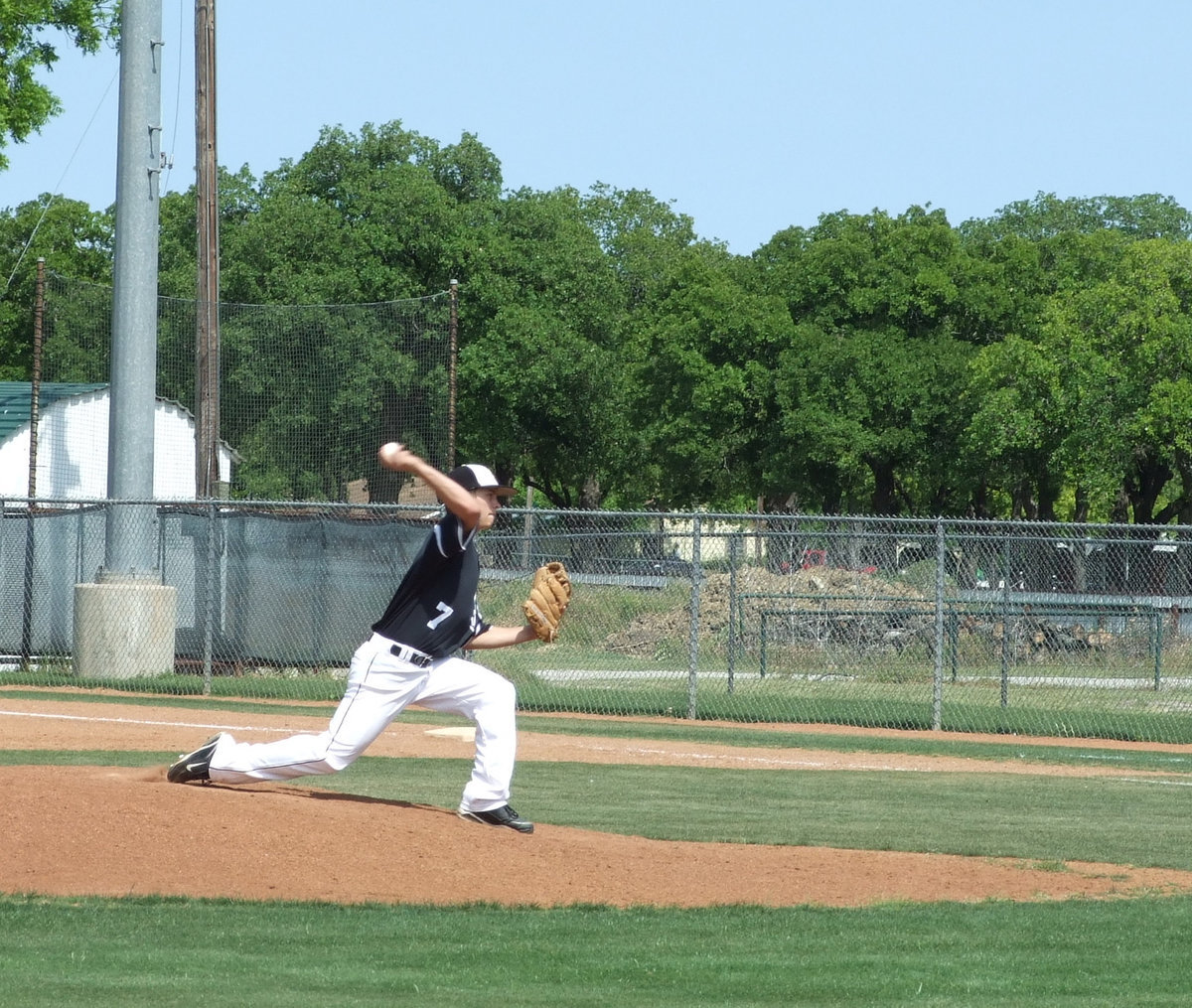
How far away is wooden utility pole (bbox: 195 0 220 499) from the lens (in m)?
23.4

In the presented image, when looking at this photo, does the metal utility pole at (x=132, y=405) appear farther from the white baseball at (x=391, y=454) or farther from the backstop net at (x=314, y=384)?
the white baseball at (x=391, y=454)

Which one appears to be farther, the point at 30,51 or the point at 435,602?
the point at 30,51

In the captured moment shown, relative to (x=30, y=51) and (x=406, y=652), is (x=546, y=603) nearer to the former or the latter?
(x=406, y=652)

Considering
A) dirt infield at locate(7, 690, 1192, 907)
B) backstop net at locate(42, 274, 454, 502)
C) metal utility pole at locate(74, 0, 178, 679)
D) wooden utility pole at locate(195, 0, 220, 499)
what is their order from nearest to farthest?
dirt infield at locate(7, 690, 1192, 907) < metal utility pole at locate(74, 0, 178, 679) < wooden utility pole at locate(195, 0, 220, 499) < backstop net at locate(42, 274, 454, 502)

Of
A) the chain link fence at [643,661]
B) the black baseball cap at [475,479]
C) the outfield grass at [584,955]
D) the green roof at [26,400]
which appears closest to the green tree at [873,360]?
the green roof at [26,400]

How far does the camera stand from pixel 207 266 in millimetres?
23688

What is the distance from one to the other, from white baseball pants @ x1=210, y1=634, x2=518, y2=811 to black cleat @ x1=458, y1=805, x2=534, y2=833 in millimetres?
36

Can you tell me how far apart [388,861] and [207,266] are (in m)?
17.2

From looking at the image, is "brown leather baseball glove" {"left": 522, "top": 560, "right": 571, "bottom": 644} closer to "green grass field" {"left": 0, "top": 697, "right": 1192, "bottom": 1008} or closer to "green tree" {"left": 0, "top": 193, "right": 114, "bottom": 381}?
"green grass field" {"left": 0, "top": 697, "right": 1192, "bottom": 1008}

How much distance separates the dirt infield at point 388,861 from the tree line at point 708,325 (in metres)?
39.3

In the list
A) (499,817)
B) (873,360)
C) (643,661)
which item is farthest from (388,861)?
(873,360)

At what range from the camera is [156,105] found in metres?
19.7

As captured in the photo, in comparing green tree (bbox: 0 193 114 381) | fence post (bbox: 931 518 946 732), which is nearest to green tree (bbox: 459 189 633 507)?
green tree (bbox: 0 193 114 381)

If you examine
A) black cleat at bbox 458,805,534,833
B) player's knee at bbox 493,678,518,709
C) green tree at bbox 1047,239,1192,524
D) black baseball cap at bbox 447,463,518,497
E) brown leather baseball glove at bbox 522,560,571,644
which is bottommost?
black cleat at bbox 458,805,534,833
